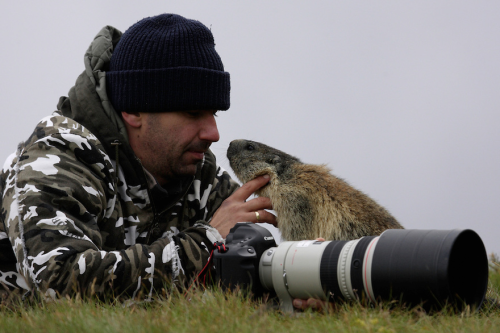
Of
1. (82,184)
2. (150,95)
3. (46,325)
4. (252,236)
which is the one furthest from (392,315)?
(150,95)

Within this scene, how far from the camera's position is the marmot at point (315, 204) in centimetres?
→ 469

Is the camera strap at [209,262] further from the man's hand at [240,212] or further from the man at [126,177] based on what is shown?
the man's hand at [240,212]

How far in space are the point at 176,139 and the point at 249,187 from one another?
2.86 feet

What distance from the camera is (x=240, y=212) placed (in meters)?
4.26

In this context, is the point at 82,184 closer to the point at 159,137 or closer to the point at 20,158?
the point at 20,158

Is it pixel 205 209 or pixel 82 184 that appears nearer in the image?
pixel 82 184

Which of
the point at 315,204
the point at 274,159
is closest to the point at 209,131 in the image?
the point at 315,204

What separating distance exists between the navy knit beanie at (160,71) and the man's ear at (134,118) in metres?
0.05

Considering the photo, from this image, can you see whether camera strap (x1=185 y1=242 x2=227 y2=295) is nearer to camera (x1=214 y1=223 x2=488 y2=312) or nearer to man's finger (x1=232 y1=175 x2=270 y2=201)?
camera (x1=214 y1=223 x2=488 y2=312)

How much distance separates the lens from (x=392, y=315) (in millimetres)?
2912

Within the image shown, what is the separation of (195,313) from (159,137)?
5.92 ft

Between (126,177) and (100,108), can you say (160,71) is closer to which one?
(100,108)

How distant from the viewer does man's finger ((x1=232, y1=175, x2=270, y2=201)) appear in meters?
4.50

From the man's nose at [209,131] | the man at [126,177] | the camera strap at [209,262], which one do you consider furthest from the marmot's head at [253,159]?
the camera strap at [209,262]
